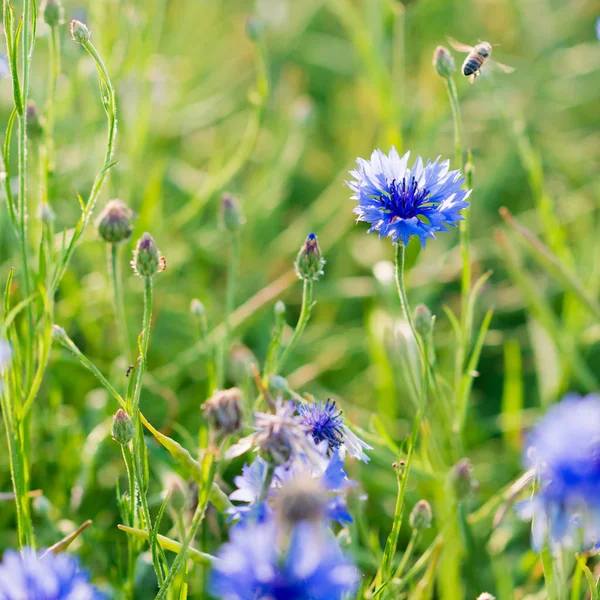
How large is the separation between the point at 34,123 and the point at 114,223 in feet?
0.77

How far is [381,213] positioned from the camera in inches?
28.6

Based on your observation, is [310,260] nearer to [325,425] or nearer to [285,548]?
[325,425]

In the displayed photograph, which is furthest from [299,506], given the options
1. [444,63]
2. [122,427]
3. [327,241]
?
[327,241]

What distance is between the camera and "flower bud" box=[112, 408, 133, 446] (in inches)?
24.7

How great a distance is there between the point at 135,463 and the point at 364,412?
0.69 metres

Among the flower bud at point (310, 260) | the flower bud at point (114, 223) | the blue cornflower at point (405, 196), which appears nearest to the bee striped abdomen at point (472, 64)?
the blue cornflower at point (405, 196)

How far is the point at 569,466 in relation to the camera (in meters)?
0.50

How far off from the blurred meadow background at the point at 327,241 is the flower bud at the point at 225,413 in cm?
30

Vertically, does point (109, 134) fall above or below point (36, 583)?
above

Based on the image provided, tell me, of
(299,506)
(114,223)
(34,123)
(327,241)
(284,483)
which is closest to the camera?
(299,506)

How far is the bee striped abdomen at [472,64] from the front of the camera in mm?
898

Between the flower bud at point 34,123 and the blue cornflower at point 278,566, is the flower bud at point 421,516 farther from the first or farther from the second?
the flower bud at point 34,123

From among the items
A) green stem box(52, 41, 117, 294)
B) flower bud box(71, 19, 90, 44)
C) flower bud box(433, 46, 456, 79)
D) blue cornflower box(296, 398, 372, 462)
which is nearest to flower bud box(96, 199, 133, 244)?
green stem box(52, 41, 117, 294)

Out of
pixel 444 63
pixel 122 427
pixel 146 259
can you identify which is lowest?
pixel 122 427
